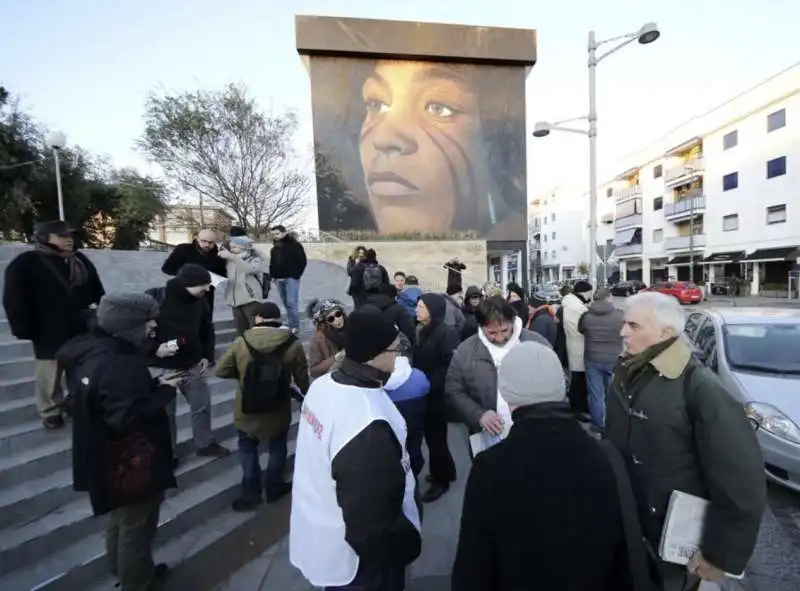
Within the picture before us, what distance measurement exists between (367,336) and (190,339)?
2.55 meters

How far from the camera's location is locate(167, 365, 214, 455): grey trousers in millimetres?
3697

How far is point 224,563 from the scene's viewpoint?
2957 mm

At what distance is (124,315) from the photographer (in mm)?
2258

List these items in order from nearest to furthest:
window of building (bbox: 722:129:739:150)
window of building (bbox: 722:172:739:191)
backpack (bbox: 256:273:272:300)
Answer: backpack (bbox: 256:273:272:300) → window of building (bbox: 722:129:739:150) → window of building (bbox: 722:172:739:191)

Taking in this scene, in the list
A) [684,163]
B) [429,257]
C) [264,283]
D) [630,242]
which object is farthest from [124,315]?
[630,242]

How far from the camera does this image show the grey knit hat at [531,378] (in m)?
1.36

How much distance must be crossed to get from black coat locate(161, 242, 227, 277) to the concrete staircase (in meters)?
1.45

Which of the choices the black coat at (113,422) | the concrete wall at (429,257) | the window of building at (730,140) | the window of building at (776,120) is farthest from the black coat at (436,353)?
the window of building at (730,140)

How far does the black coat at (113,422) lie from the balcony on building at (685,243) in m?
41.8

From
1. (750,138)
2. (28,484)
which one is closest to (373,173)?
(750,138)

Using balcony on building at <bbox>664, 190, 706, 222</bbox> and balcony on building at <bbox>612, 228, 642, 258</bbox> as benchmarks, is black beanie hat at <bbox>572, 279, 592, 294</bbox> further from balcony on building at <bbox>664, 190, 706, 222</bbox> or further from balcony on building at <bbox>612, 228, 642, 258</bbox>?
balcony on building at <bbox>612, 228, 642, 258</bbox>

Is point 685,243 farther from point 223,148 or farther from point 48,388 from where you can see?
point 48,388

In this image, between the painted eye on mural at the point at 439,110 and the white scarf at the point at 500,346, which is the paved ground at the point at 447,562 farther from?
the painted eye on mural at the point at 439,110

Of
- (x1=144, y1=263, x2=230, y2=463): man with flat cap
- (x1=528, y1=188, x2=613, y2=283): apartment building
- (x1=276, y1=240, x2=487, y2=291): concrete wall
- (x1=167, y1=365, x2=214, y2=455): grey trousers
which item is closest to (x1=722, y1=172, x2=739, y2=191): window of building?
(x1=276, y1=240, x2=487, y2=291): concrete wall
